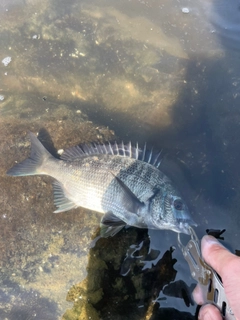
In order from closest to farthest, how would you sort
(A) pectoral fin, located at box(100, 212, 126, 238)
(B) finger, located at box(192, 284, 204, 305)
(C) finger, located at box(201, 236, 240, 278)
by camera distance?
(C) finger, located at box(201, 236, 240, 278) < (B) finger, located at box(192, 284, 204, 305) < (A) pectoral fin, located at box(100, 212, 126, 238)

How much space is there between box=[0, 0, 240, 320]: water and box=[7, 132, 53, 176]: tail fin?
302mm

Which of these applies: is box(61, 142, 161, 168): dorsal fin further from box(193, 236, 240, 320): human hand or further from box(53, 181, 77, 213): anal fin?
box(193, 236, 240, 320): human hand

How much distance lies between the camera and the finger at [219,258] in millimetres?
2520

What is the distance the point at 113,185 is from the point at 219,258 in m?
1.43

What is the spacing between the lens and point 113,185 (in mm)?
3365

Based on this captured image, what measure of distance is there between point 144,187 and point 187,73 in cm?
221

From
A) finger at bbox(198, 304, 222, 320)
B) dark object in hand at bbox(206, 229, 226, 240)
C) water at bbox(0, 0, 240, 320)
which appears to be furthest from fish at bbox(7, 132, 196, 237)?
finger at bbox(198, 304, 222, 320)

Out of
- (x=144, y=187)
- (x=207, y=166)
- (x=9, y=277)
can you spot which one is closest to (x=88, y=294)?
(x=9, y=277)

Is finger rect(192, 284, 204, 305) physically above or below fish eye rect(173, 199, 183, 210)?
below

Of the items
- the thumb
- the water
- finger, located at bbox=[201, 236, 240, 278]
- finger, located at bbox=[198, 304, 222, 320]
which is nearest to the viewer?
the thumb

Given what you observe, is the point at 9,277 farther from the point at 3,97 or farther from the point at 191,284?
the point at 3,97

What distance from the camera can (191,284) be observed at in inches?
130

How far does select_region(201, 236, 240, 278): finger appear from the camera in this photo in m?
2.52

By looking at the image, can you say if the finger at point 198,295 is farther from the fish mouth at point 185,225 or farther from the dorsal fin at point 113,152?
the dorsal fin at point 113,152
